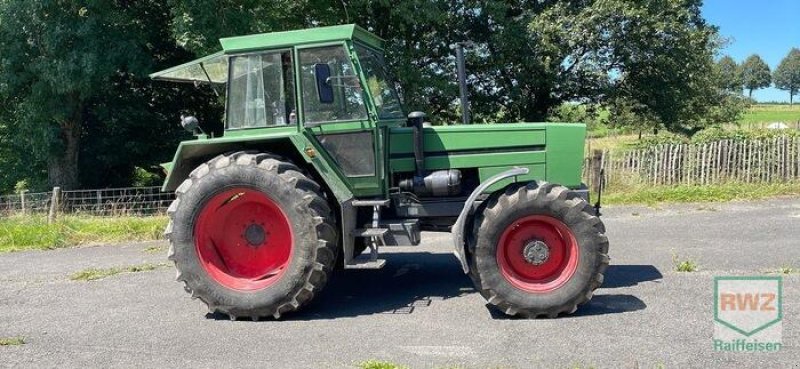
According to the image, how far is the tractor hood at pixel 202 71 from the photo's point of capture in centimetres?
607

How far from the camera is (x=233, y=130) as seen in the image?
5.93 meters

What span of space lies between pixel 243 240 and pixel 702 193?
406 inches

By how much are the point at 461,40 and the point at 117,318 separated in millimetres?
14975

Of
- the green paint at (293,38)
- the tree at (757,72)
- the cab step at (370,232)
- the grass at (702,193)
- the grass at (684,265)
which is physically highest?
the tree at (757,72)

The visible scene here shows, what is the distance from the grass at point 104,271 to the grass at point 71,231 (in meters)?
2.56

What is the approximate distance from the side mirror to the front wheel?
5.54ft

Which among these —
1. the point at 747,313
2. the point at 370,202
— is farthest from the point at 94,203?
the point at 747,313

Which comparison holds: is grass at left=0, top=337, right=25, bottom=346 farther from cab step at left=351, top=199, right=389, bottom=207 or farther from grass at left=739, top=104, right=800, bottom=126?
grass at left=739, top=104, right=800, bottom=126

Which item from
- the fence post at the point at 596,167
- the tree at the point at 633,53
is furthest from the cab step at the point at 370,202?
the tree at the point at 633,53

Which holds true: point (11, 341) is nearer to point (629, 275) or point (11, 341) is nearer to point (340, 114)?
point (340, 114)

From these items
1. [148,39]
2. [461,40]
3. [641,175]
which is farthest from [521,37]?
[148,39]

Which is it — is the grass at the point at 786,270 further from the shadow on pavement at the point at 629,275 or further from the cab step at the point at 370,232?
the cab step at the point at 370,232

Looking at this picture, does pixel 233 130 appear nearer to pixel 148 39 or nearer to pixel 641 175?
pixel 641 175

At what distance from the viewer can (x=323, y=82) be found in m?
Result: 5.53
